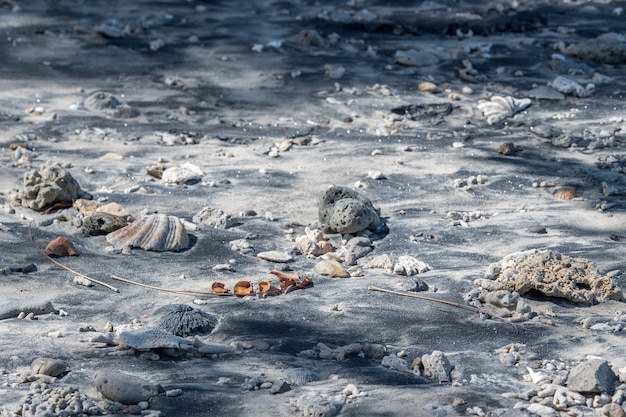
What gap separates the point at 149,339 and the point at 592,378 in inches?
60.2

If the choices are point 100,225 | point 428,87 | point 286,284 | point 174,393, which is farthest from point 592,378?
point 428,87

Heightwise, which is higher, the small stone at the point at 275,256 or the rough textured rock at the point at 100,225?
the rough textured rock at the point at 100,225

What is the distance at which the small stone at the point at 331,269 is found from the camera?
15.0ft

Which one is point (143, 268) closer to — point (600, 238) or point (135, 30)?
point (600, 238)

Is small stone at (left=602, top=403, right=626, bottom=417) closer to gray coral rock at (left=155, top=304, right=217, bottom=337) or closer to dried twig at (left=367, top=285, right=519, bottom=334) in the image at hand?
dried twig at (left=367, top=285, right=519, bottom=334)

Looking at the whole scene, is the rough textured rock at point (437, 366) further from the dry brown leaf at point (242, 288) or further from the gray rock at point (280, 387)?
the dry brown leaf at point (242, 288)

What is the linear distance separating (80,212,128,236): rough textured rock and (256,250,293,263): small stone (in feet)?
2.57

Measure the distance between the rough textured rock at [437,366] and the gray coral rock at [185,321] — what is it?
0.89 meters

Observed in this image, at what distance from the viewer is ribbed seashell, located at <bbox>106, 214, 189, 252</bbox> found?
4.90 meters

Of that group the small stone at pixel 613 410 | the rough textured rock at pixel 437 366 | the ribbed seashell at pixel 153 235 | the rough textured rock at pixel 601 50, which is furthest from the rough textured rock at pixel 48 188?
the rough textured rock at pixel 601 50

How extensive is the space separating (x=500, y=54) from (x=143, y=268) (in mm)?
5208

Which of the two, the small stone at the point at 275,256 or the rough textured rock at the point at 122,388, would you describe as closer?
the rough textured rock at the point at 122,388

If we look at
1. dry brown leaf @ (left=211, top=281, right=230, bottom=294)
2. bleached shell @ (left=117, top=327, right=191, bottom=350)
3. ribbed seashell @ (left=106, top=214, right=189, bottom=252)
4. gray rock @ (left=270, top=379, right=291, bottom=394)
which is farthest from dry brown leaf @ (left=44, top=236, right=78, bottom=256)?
gray rock @ (left=270, top=379, right=291, bottom=394)

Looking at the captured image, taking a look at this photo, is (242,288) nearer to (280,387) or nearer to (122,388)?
(280,387)
